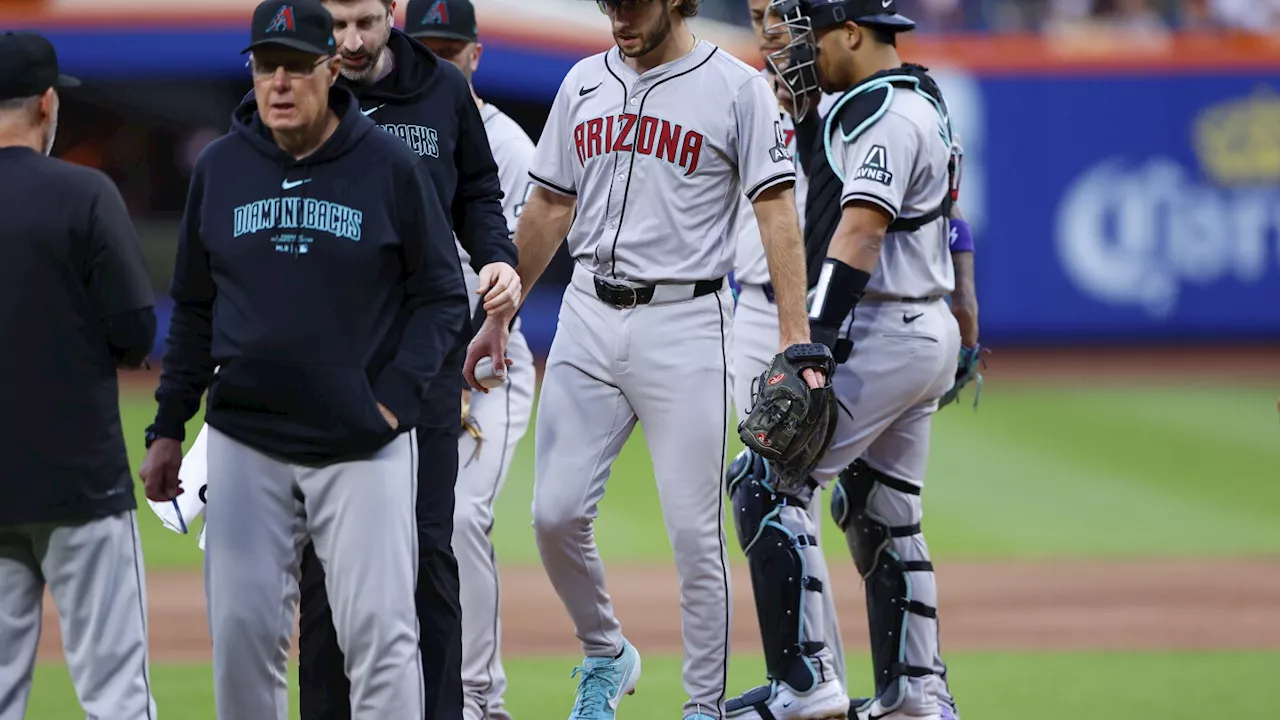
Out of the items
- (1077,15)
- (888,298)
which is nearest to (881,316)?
(888,298)

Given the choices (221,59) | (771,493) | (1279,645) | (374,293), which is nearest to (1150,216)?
(221,59)

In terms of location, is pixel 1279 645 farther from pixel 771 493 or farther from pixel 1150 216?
pixel 1150 216

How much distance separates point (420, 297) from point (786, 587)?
177 cm

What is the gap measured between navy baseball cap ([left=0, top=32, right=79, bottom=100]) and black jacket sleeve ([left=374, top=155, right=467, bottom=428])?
947mm

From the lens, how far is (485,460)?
6.19 metres

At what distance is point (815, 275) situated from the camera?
242 inches

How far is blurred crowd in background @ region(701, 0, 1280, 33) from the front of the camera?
66.2ft

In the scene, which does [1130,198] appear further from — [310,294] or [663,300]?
[310,294]

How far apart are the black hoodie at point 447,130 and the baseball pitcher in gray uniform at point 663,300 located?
338 millimetres

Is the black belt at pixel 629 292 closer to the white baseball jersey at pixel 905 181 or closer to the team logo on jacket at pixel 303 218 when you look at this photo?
the white baseball jersey at pixel 905 181

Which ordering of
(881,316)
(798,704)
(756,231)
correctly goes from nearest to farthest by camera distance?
(798,704) → (881,316) → (756,231)

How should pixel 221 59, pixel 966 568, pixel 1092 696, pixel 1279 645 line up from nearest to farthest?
pixel 1092 696
pixel 1279 645
pixel 966 568
pixel 221 59

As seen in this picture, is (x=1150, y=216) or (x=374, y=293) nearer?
(x=374, y=293)

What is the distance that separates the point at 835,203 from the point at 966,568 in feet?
14.7
